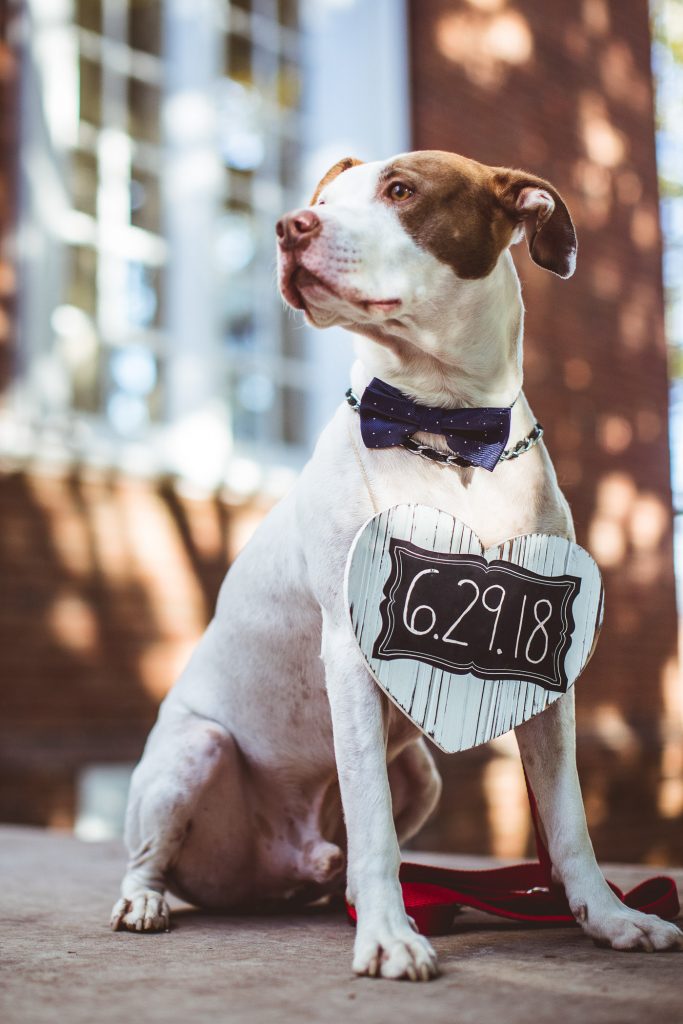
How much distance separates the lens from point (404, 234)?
5.99ft

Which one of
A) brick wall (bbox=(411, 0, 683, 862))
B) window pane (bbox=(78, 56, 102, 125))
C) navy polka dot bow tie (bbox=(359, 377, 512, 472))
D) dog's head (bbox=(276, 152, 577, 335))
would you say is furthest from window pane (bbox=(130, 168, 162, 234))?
navy polka dot bow tie (bbox=(359, 377, 512, 472))

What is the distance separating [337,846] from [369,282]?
3.85ft

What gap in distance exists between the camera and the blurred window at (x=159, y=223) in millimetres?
4812

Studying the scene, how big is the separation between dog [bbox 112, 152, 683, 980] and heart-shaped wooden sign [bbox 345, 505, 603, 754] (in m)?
0.06

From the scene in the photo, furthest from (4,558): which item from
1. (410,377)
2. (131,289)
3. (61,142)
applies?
(410,377)

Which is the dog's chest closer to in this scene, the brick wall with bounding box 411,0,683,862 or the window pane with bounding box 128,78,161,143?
the window pane with bounding box 128,78,161,143

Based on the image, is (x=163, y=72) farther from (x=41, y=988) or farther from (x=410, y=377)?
(x=41, y=988)

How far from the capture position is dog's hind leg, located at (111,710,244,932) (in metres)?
2.16

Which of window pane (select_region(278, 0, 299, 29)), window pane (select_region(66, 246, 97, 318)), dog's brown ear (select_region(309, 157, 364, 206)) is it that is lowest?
dog's brown ear (select_region(309, 157, 364, 206))

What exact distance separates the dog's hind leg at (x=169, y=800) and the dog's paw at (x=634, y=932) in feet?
2.60

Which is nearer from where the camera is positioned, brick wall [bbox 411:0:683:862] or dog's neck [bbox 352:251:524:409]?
dog's neck [bbox 352:251:524:409]

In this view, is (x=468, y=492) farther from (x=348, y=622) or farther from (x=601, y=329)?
(x=601, y=329)

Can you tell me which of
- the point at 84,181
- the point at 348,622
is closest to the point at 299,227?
the point at 348,622

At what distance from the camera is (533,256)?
2012mm
